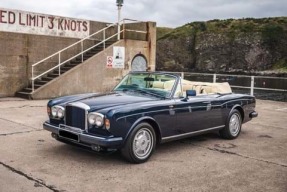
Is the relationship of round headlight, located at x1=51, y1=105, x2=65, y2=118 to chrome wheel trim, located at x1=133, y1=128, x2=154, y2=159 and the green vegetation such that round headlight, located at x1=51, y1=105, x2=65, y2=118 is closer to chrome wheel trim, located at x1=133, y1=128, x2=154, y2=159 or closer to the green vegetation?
chrome wheel trim, located at x1=133, y1=128, x2=154, y2=159

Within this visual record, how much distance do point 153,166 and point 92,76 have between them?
11.0 m

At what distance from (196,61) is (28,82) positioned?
76297 mm

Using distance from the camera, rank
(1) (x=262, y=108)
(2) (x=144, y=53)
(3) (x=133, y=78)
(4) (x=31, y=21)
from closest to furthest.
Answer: (3) (x=133, y=78)
(1) (x=262, y=108)
(4) (x=31, y=21)
(2) (x=144, y=53)

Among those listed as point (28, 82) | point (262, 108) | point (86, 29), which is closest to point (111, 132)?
point (262, 108)

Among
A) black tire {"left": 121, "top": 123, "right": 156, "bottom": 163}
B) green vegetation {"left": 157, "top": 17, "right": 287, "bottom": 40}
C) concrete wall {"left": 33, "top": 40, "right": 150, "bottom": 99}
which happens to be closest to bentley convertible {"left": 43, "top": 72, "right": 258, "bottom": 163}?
black tire {"left": 121, "top": 123, "right": 156, "bottom": 163}

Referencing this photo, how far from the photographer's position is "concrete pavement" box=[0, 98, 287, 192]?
4727 millimetres

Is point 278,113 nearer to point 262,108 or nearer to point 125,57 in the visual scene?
point 262,108

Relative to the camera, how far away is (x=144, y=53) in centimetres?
1858

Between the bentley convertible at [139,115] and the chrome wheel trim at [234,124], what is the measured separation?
4.0 inches

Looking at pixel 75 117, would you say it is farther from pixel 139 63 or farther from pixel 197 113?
pixel 139 63

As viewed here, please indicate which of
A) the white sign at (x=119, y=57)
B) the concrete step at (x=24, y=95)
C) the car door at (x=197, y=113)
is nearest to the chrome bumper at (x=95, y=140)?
the car door at (x=197, y=113)

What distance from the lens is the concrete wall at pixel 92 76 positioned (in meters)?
14.5

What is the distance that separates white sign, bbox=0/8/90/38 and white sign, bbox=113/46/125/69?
1.56 m

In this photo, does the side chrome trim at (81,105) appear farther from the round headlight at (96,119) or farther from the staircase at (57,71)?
the staircase at (57,71)
